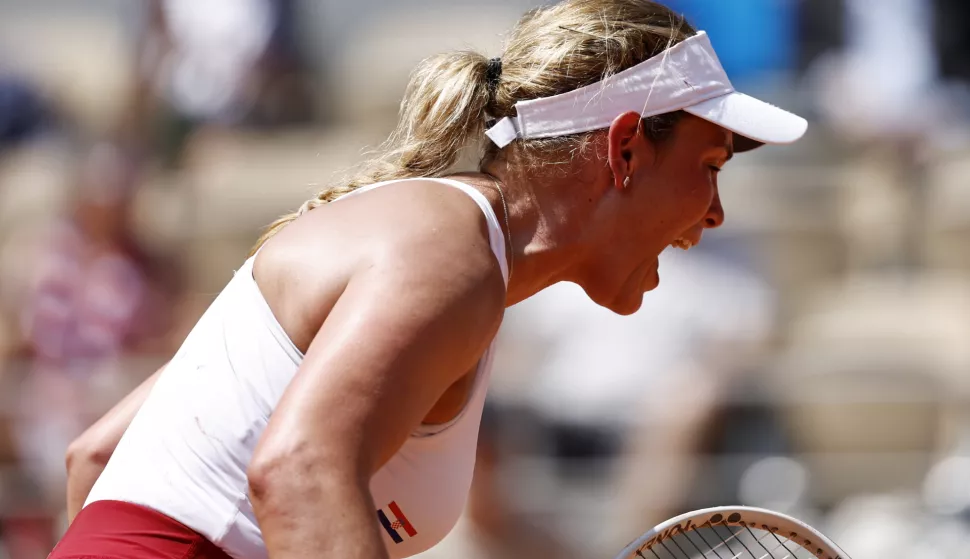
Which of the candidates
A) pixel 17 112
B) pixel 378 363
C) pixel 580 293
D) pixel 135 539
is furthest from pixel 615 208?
pixel 17 112

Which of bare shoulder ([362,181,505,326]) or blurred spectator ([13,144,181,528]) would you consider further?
blurred spectator ([13,144,181,528])

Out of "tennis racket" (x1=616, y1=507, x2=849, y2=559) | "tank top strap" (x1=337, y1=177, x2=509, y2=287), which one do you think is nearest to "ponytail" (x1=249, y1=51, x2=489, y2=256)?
"tank top strap" (x1=337, y1=177, x2=509, y2=287)

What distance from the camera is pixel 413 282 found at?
1.46 meters

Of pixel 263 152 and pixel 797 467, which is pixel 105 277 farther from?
pixel 797 467

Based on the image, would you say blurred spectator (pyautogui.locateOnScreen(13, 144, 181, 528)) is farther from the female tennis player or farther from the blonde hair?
the blonde hair

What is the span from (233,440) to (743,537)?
1.30 m

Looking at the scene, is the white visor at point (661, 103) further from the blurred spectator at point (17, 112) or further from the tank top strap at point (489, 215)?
the blurred spectator at point (17, 112)

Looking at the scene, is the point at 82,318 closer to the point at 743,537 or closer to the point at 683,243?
the point at 743,537

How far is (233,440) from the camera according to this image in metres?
1.61

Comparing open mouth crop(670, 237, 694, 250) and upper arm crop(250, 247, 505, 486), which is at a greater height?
upper arm crop(250, 247, 505, 486)

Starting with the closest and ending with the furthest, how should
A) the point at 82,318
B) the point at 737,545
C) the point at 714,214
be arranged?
the point at 714,214, the point at 737,545, the point at 82,318

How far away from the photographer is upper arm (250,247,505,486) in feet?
4.50

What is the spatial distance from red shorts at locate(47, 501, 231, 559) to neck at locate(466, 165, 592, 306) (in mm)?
610

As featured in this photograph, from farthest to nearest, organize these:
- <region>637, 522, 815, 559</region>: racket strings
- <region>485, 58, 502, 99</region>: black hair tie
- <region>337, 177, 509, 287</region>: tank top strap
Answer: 1. <region>637, 522, 815, 559</region>: racket strings
2. <region>485, 58, 502, 99</region>: black hair tie
3. <region>337, 177, 509, 287</region>: tank top strap
